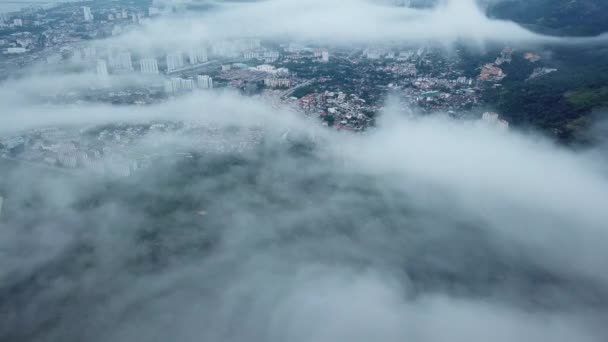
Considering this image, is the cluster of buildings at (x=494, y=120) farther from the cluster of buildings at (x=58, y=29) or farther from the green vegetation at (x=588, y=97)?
the cluster of buildings at (x=58, y=29)

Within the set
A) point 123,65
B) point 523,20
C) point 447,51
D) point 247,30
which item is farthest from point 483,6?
point 123,65

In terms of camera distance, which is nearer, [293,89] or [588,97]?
[588,97]

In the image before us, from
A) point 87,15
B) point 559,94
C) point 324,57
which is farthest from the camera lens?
point 87,15

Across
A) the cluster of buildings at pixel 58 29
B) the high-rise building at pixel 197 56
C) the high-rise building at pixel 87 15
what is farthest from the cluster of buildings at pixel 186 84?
Result: the high-rise building at pixel 87 15

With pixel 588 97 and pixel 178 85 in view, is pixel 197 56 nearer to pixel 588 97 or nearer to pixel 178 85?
pixel 178 85

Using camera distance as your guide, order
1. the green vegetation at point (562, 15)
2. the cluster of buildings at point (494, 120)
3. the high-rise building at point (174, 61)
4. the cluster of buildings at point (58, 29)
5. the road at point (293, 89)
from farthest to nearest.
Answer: the green vegetation at point (562, 15), the high-rise building at point (174, 61), the cluster of buildings at point (58, 29), the road at point (293, 89), the cluster of buildings at point (494, 120)

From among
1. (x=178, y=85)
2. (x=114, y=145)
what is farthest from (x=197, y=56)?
(x=114, y=145)

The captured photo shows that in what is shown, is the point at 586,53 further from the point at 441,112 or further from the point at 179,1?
the point at 179,1

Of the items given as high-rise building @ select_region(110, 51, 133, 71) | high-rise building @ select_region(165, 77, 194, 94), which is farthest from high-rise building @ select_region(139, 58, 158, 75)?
high-rise building @ select_region(165, 77, 194, 94)
